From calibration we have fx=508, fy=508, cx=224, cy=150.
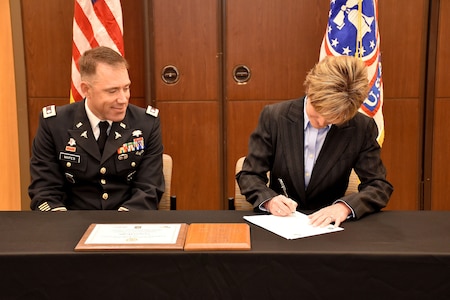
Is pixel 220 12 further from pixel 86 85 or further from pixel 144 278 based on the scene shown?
pixel 144 278

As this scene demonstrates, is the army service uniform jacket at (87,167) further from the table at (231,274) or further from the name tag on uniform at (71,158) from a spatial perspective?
the table at (231,274)

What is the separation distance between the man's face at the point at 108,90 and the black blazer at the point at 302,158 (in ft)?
2.05

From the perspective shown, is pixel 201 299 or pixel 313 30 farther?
pixel 313 30

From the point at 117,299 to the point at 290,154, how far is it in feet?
3.46

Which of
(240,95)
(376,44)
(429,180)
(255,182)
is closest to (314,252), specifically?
(255,182)

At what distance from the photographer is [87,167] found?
7.59 feet

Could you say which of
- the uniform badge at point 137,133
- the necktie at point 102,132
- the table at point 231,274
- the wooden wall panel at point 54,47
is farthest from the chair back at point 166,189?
the wooden wall panel at point 54,47

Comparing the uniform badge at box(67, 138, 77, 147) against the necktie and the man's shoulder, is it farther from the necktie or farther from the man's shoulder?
the man's shoulder

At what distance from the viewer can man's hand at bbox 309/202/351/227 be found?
176 cm

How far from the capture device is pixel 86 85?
2.30 metres

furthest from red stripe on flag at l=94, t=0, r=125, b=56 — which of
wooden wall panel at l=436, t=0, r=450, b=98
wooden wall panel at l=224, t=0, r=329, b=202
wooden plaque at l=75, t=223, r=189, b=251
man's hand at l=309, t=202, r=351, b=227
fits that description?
wooden wall panel at l=436, t=0, r=450, b=98

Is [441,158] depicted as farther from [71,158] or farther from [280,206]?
[71,158]

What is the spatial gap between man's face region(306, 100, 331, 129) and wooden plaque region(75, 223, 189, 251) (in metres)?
0.71

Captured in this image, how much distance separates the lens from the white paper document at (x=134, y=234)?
1545mm
